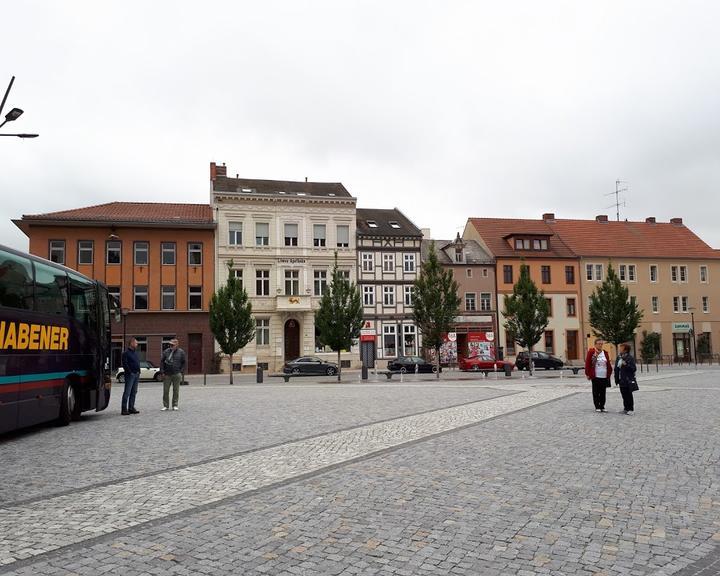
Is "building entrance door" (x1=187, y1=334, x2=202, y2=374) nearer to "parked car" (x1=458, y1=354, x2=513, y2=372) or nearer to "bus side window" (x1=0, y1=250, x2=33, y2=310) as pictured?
"parked car" (x1=458, y1=354, x2=513, y2=372)

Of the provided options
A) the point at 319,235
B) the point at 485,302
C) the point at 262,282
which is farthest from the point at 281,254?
the point at 485,302

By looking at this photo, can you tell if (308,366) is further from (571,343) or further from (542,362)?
(571,343)

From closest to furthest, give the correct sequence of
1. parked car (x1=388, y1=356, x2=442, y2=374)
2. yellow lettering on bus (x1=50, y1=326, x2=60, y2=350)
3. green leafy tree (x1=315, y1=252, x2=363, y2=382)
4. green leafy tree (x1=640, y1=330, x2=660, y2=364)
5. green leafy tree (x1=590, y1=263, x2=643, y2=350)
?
yellow lettering on bus (x1=50, y1=326, x2=60, y2=350) < green leafy tree (x1=315, y1=252, x2=363, y2=382) < parked car (x1=388, y1=356, x2=442, y2=374) < green leafy tree (x1=590, y1=263, x2=643, y2=350) < green leafy tree (x1=640, y1=330, x2=660, y2=364)

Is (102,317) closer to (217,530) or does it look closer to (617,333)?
(217,530)

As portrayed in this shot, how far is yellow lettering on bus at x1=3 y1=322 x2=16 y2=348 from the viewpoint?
11.0 metres

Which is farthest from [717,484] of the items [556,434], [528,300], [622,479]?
[528,300]

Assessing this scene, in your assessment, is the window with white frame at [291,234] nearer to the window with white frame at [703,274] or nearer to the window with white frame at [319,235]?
the window with white frame at [319,235]

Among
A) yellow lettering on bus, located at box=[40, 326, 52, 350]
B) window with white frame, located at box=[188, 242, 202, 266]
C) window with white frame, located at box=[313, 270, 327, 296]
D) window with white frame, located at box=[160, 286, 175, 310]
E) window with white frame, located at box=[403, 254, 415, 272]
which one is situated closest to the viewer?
yellow lettering on bus, located at box=[40, 326, 52, 350]

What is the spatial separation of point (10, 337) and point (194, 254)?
37008mm

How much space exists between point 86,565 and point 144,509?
5.21 ft

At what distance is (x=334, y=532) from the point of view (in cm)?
540

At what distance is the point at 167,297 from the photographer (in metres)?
46.6

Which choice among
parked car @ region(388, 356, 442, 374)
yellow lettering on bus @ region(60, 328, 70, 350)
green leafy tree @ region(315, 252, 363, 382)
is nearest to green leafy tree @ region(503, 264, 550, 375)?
parked car @ region(388, 356, 442, 374)

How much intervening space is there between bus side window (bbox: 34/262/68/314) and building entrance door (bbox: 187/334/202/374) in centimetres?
3295
